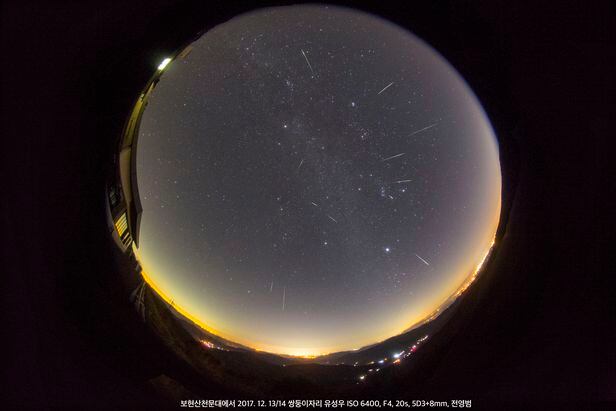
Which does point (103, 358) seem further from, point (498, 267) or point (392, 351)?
point (498, 267)

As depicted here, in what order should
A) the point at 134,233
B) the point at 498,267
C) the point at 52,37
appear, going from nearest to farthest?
the point at 52,37 < the point at 498,267 < the point at 134,233

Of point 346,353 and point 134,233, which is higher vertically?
point 134,233

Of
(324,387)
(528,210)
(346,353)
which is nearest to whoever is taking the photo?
(528,210)

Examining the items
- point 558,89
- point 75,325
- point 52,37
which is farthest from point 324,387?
point 52,37

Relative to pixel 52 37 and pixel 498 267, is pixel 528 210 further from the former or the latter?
pixel 52 37

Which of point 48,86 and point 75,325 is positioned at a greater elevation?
point 48,86

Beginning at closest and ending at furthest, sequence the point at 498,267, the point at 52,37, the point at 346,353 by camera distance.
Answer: the point at 52,37
the point at 498,267
the point at 346,353

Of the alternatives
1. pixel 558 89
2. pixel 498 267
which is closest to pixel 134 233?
pixel 498 267

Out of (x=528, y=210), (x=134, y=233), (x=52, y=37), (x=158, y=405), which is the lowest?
(x=158, y=405)

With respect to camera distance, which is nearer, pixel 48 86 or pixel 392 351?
pixel 48 86
